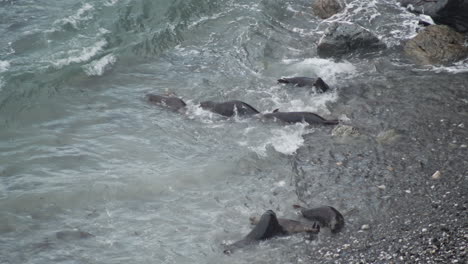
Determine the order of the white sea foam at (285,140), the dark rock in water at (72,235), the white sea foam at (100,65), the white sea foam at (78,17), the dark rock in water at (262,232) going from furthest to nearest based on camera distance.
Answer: the white sea foam at (78,17) → the white sea foam at (100,65) → the white sea foam at (285,140) → the dark rock in water at (72,235) → the dark rock in water at (262,232)

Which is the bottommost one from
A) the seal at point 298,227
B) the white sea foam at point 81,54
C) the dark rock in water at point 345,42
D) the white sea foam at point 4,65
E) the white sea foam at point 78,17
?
the seal at point 298,227

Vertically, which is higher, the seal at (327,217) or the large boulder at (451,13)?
the large boulder at (451,13)

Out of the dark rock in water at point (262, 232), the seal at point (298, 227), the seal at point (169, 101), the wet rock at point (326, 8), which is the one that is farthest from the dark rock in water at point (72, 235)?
the wet rock at point (326, 8)

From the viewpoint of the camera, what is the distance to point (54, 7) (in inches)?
706

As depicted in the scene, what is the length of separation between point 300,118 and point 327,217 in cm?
356

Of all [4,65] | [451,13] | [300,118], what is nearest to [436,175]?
[300,118]

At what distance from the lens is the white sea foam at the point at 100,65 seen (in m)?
14.8

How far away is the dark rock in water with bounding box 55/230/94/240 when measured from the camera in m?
9.16

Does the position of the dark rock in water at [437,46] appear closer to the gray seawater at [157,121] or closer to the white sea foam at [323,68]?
the gray seawater at [157,121]

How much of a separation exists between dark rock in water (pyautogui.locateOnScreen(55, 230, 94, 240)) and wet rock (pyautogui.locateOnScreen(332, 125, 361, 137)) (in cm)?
533

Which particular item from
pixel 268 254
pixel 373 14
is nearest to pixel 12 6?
pixel 373 14

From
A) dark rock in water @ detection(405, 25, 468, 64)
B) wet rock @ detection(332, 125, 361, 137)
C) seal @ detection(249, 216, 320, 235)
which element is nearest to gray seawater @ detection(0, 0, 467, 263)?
seal @ detection(249, 216, 320, 235)

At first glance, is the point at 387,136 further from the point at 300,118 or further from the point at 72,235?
the point at 72,235

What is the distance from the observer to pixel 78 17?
56.4ft
